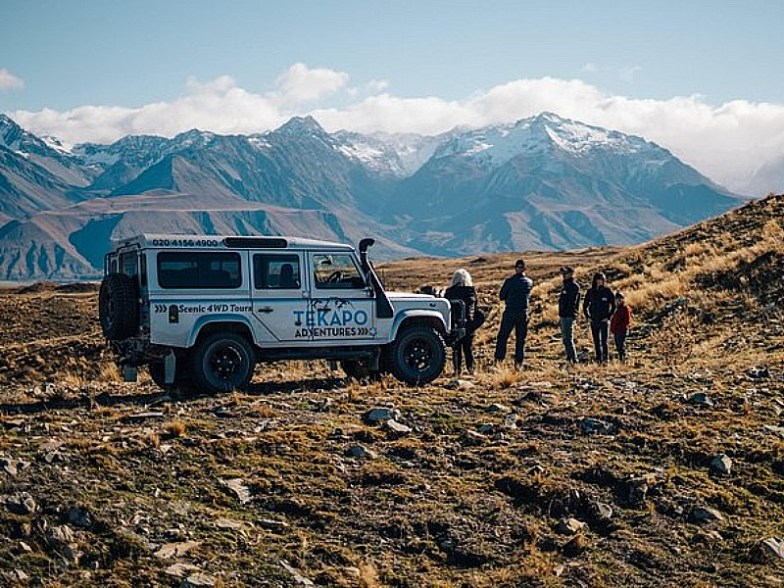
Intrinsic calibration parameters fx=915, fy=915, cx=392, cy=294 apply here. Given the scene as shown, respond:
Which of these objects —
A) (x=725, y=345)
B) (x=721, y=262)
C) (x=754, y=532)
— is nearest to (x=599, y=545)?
(x=754, y=532)

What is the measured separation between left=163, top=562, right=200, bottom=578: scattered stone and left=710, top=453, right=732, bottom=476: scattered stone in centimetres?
639

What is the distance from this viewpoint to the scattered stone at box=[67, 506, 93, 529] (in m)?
8.72

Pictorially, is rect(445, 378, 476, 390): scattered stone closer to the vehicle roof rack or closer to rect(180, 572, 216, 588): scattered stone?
the vehicle roof rack

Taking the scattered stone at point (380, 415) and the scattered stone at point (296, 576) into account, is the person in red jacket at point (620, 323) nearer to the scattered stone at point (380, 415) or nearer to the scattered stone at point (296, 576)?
the scattered stone at point (380, 415)

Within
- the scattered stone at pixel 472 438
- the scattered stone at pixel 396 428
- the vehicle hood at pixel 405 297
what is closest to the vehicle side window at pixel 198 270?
the vehicle hood at pixel 405 297

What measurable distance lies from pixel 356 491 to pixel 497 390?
5102mm

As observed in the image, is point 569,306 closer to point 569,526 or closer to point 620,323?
point 620,323

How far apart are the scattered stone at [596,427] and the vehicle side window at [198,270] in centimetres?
579

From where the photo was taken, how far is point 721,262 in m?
30.7

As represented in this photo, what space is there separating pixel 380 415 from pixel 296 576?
4273mm

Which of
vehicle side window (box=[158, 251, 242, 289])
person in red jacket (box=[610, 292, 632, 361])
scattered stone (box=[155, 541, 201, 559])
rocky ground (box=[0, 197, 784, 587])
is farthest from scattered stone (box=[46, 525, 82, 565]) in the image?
person in red jacket (box=[610, 292, 632, 361])

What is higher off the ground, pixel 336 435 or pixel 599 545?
pixel 336 435

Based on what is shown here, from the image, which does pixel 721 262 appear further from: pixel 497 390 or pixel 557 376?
pixel 497 390

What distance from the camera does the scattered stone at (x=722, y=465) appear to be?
11078 millimetres
